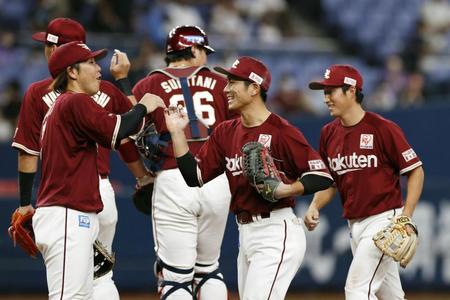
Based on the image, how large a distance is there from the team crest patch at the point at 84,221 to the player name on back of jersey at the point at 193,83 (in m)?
1.56

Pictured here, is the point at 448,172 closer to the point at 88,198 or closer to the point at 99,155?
the point at 99,155

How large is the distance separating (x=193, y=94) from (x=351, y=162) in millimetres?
1324

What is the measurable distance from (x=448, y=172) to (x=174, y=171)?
21.5 feet

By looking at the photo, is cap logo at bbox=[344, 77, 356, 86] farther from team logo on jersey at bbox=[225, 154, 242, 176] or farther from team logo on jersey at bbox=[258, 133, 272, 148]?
team logo on jersey at bbox=[225, 154, 242, 176]

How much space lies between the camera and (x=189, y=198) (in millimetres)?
7629

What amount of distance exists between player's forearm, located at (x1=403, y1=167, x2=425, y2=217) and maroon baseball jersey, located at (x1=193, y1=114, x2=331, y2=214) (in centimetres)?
79

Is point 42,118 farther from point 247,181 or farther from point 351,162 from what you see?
point 351,162

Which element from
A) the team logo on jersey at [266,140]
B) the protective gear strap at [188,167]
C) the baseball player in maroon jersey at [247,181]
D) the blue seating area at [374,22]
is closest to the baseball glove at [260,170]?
the baseball player in maroon jersey at [247,181]

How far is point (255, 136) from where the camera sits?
6.97 m

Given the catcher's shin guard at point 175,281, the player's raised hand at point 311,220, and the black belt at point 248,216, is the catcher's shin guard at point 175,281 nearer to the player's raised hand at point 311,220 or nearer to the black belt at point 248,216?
the black belt at point 248,216

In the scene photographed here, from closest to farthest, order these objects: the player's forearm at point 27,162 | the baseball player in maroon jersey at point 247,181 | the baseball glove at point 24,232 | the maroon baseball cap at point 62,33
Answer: the baseball player in maroon jersey at point 247,181, the baseball glove at point 24,232, the player's forearm at point 27,162, the maroon baseball cap at point 62,33

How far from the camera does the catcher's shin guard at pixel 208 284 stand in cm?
778

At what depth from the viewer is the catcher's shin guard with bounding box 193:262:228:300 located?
306 inches

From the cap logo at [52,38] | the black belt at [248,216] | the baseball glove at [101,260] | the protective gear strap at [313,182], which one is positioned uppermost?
the cap logo at [52,38]
